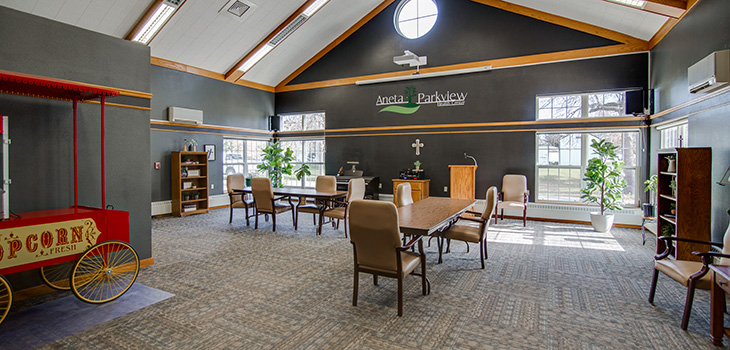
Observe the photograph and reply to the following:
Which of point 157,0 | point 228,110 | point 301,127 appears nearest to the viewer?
point 157,0

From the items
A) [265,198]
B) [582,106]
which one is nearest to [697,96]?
[582,106]

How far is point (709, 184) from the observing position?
4168mm

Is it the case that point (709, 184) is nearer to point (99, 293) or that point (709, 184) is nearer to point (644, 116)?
point (644, 116)

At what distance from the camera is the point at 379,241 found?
3.24m

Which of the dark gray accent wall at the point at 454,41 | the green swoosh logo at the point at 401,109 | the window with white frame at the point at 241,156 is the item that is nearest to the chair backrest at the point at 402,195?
the green swoosh logo at the point at 401,109

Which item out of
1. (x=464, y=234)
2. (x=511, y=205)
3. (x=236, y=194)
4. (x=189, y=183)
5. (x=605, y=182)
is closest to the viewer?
(x=464, y=234)

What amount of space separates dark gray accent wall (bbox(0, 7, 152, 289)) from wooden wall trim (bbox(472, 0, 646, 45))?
24.2 feet

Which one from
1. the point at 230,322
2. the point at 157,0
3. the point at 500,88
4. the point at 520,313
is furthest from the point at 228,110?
the point at 520,313

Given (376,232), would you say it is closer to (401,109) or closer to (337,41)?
(401,109)

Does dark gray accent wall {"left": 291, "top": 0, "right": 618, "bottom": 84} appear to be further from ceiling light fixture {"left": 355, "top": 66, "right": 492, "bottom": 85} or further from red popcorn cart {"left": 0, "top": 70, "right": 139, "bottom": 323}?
red popcorn cart {"left": 0, "top": 70, "right": 139, "bottom": 323}

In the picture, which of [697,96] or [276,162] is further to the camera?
[276,162]

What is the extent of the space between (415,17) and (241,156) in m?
6.27

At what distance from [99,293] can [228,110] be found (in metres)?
7.29

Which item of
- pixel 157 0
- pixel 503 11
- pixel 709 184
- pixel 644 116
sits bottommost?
pixel 709 184
